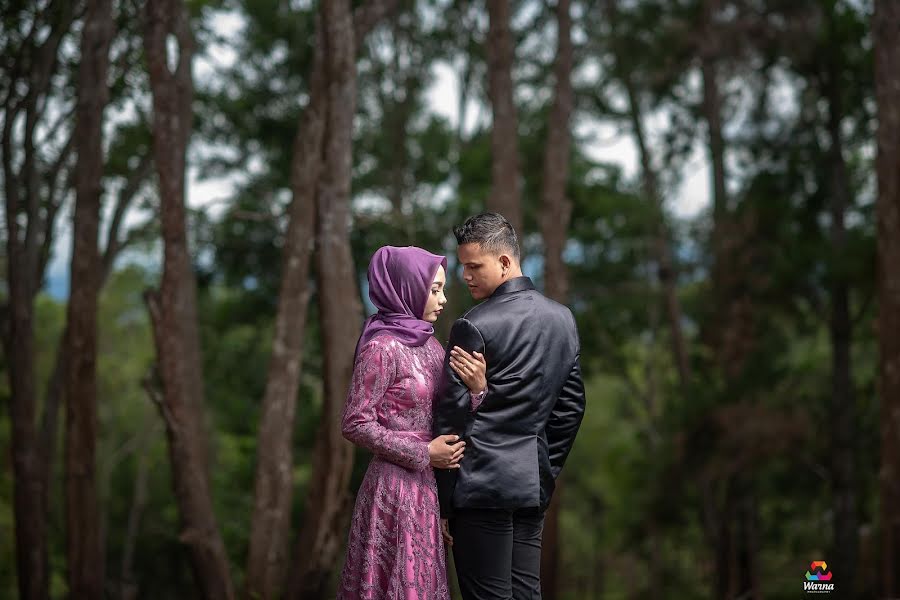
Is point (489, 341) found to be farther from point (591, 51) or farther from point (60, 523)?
point (60, 523)

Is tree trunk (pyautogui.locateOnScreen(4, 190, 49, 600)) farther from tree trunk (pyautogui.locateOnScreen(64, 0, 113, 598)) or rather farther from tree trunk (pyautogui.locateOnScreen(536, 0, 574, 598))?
tree trunk (pyautogui.locateOnScreen(536, 0, 574, 598))

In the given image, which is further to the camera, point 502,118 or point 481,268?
point 502,118

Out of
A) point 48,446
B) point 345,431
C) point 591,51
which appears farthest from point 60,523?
point 345,431

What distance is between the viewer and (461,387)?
3803 mm

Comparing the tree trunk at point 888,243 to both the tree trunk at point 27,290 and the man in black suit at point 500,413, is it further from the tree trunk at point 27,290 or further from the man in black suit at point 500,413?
the tree trunk at point 27,290

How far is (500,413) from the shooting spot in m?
3.89

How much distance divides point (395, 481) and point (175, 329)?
17.0 feet

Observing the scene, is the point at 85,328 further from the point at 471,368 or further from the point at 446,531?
the point at 471,368

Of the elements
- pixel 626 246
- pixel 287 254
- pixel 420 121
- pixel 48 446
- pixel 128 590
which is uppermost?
pixel 420 121

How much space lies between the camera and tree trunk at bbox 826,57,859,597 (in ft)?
56.7

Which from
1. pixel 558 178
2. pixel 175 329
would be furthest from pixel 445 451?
pixel 558 178

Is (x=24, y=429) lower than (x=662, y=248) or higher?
lower

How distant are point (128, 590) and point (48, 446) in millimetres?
4544

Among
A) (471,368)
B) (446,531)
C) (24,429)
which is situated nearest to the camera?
(471,368)
